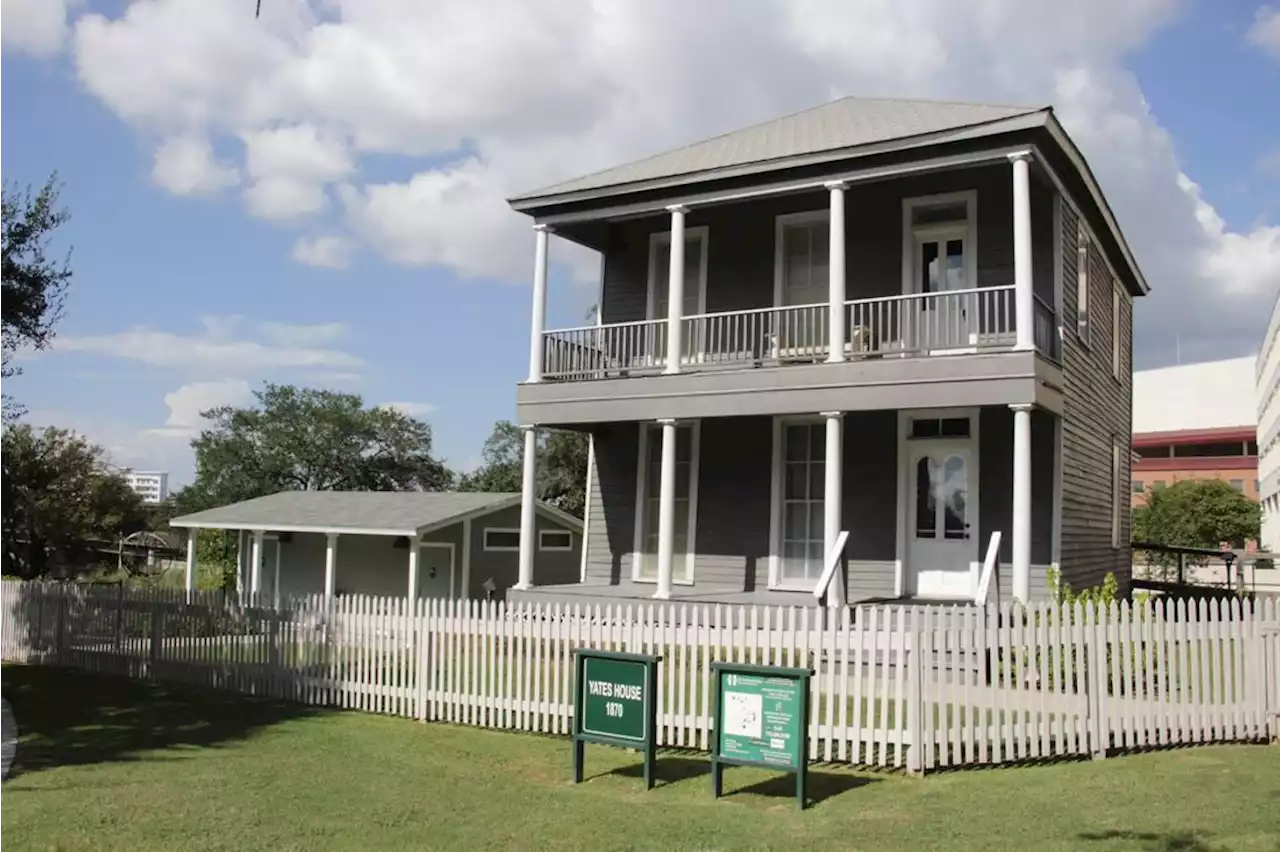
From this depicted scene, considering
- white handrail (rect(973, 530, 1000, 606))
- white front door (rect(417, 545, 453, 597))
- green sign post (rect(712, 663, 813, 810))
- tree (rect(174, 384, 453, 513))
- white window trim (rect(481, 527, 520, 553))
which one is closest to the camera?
green sign post (rect(712, 663, 813, 810))

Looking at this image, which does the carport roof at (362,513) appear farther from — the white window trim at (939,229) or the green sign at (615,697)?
the green sign at (615,697)

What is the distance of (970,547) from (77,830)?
36.9 feet

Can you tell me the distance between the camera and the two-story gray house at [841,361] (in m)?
13.9

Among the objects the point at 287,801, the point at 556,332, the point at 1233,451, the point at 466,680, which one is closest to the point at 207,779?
the point at 287,801

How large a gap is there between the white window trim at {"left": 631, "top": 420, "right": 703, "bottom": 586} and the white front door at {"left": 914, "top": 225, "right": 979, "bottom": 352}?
155 inches

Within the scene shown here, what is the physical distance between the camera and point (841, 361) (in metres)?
14.2

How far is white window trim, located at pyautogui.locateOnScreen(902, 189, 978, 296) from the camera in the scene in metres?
15.2

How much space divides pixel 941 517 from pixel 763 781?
7.63 m

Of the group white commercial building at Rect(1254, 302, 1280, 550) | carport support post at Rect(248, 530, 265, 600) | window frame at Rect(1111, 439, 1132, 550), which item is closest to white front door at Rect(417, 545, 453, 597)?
carport support post at Rect(248, 530, 265, 600)

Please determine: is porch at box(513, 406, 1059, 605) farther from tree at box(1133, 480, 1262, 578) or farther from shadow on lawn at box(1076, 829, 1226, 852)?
tree at box(1133, 480, 1262, 578)

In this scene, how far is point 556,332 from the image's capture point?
55.3 ft

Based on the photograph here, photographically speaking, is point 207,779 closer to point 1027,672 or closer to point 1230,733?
point 1027,672

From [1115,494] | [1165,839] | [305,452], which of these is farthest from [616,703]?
[305,452]

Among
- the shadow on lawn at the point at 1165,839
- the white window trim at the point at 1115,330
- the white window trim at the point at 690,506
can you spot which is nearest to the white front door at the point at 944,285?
the white window trim at the point at 690,506
